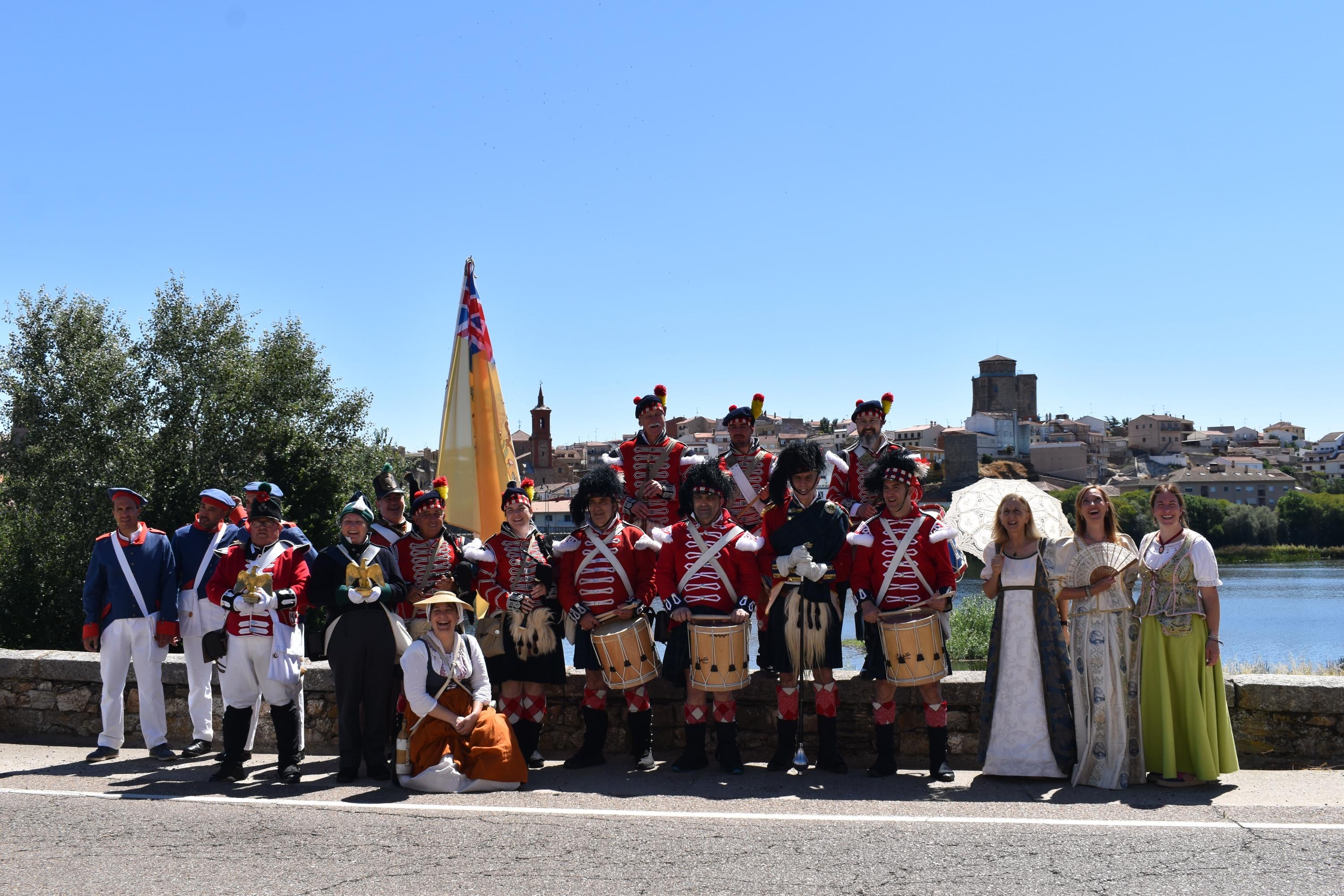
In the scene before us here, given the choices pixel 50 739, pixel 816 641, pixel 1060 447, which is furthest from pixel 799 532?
pixel 1060 447

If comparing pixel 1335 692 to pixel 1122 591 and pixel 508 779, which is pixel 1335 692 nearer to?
pixel 1122 591

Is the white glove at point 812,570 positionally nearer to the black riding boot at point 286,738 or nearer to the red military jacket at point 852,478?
the red military jacket at point 852,478

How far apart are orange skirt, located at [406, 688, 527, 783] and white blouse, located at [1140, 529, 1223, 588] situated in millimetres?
3996

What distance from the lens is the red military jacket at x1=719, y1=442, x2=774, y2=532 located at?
7.61 m

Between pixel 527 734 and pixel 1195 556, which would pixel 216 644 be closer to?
pixel 527 734

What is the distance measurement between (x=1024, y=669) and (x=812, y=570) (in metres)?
1.39

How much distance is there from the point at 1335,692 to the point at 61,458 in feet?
98.3

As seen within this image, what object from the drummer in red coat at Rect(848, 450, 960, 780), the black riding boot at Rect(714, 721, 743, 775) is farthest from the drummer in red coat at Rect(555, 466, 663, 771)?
the drummer in red coat at Rect(848, 450, 960, 780)

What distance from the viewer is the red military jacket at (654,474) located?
8.02 m

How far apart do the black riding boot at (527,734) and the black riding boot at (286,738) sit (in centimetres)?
137

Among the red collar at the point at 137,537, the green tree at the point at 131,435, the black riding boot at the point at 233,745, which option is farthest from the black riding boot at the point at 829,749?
the green tree at the point at 131,435

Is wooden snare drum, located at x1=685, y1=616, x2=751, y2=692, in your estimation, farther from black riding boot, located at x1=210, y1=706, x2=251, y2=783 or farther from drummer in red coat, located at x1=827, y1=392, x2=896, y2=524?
black riding boot, located at x1=210, y1=706, x2=251, y2=783

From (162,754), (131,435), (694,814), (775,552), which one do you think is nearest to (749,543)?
(775,552)

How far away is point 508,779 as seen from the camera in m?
6.47
